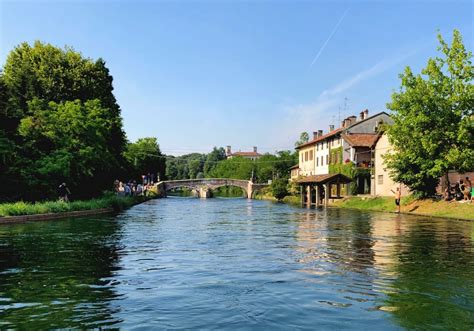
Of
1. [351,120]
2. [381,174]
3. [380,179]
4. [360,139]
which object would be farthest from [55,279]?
[351,120]

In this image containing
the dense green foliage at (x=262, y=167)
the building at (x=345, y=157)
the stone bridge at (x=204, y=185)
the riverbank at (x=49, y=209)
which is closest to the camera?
the riverbank at (x=49, y=209)

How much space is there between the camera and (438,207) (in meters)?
38.1

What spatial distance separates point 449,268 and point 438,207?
2740 cm

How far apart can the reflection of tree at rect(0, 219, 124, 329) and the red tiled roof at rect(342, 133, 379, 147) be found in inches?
1873

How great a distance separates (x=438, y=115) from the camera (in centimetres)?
3812

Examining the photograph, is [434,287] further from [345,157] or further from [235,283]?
[345,157]

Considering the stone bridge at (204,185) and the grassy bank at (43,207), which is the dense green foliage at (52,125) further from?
the stone bridge at (204,185)

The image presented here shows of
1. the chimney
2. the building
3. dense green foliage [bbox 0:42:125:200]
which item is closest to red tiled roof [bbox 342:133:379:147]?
the building

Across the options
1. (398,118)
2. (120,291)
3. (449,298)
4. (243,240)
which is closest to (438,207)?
(398,118)

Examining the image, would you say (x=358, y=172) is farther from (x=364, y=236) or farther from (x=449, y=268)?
(x=449, y=268)

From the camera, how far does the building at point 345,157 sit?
193ft

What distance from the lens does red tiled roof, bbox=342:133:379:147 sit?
205 ft

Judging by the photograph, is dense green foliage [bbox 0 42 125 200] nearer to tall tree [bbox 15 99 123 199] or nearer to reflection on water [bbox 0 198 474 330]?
tall tree [bbox 15 99 123 199]

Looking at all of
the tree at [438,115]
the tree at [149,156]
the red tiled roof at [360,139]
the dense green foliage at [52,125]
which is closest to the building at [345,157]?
the red tiled roof at [360,139]
